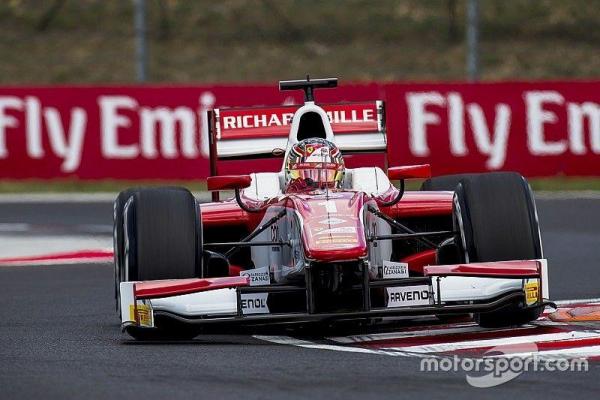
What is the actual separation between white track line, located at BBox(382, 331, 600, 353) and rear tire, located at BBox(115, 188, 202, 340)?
4.45ft

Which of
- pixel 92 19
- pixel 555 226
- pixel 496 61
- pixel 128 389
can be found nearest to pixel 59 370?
pixel 128 389

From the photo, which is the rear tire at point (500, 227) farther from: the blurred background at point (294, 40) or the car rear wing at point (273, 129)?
the blurred background at point (294, 40)

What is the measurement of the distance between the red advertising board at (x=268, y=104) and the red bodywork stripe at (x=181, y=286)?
11731mm

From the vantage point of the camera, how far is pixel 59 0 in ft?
127

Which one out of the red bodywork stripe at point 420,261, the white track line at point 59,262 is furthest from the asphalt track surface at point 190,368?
the white track line at point 59,262

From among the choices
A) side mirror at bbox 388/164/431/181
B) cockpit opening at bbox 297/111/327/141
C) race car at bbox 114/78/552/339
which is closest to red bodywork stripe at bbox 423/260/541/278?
race car at bbox 114/78/552/339

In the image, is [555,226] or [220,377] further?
[555,226]

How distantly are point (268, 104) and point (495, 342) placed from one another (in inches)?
495

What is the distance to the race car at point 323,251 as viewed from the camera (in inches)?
360

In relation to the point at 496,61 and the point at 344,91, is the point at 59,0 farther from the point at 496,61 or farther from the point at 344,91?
the point at 344,91

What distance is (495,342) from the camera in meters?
9.03

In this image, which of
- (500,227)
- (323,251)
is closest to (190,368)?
(323,251)

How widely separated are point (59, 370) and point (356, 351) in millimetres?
1630

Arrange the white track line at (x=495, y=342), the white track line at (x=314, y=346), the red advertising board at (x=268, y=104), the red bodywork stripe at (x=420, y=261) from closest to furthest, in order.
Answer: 1. the white track line at (x=314, y=346)
2. the white track line at (x=495, y=342)
3. the red bodywork stripe at (x=420, y=261)
4. the red advertising board at (x=268, y=104)
